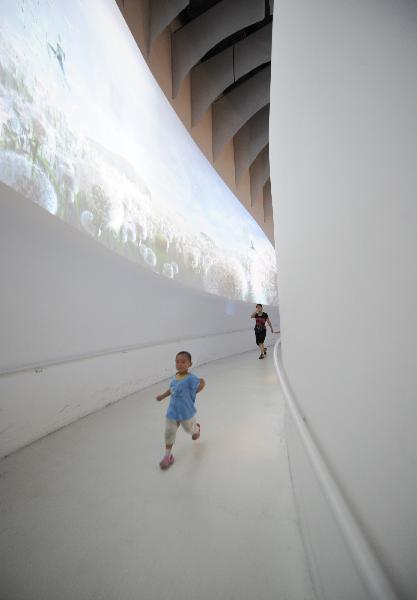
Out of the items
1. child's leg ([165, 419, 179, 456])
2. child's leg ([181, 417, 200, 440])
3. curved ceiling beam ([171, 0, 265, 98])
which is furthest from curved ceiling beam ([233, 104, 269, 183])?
child's leg ([165, 419, 179, 456])

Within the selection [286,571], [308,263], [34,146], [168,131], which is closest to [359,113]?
[308,263]

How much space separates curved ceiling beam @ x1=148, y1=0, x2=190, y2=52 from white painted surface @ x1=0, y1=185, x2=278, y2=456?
537 centimetres

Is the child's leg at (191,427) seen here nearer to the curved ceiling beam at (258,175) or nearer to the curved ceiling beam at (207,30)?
the curved ceiling beam at (207,30)

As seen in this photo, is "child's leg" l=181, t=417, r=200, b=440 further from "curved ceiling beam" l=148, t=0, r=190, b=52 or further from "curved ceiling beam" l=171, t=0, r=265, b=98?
"curved ceiling beam" l=171, t=0, r=265, b=98

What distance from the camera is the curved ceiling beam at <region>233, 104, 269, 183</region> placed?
10.4 meters

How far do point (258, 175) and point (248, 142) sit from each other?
215 cm

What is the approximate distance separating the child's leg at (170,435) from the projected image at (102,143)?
7.99ft

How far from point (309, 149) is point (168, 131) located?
6224 mm

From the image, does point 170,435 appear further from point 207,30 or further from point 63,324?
point 207,30

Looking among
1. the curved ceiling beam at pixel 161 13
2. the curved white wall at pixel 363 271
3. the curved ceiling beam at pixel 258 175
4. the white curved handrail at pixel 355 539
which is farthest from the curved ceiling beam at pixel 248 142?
the white curved handrail at pixel 355 539

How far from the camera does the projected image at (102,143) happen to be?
246 centimetres

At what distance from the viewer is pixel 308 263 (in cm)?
151

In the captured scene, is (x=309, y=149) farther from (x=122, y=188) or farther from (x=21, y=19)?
(x=122, y=188)

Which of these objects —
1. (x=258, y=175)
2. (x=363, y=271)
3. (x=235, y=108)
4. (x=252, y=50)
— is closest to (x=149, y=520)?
(x=363, y=271)
